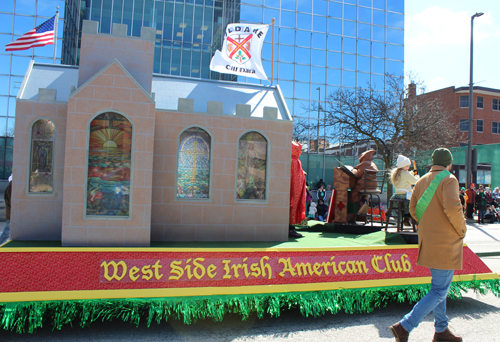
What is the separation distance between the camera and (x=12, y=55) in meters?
20.1

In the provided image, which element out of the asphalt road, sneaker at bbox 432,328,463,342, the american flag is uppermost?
the american flag

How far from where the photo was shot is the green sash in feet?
13.5

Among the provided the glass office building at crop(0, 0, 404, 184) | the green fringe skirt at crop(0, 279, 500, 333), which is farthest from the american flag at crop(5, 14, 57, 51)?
the glass office building at crop(0, 0, 404, 184)

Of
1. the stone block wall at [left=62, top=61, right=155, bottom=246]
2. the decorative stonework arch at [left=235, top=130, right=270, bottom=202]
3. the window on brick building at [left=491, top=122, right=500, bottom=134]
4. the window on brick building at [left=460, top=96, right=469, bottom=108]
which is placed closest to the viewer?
the stone block wall at [left=62, top=61, right=155, bottom=246]

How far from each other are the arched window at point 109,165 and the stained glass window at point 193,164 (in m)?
1.09

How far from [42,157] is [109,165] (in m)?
1.38

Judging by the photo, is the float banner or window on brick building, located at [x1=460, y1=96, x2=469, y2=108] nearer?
the float banner

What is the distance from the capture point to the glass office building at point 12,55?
19.8 metres

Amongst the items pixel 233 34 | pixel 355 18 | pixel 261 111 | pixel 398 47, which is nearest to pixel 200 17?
pixel 355 18

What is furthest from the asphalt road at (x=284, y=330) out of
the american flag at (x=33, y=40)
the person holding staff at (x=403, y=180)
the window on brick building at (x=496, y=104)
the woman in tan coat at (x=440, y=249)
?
the window on brick building at (x=496, y=104)

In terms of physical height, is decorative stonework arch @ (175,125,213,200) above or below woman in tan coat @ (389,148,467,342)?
above

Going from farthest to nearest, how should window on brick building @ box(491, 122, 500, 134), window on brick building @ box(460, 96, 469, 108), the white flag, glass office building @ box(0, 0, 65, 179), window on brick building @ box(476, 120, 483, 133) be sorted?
window on brick building @ box(491, 122, 500, 134), window on brick building @ box(476, 120, 483, 133), window on brick building @ box(460, 96, 469, 108), glass office building @ box(0, 0, 65, 179), the white flag

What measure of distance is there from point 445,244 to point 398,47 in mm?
28636

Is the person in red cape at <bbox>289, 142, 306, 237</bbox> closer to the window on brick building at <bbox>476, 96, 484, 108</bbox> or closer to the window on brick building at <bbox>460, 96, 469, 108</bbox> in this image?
the window on brick building at <bbox>460, 96, 469, 108</bbox>
